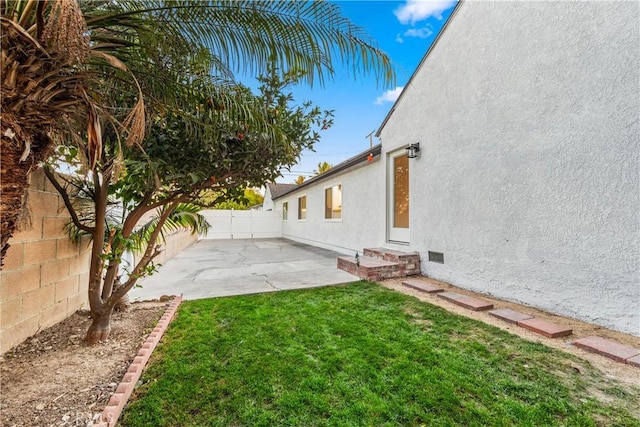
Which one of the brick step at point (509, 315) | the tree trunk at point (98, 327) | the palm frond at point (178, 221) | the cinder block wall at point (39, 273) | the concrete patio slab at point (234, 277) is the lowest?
the concrete patio slab at point (234, 277)

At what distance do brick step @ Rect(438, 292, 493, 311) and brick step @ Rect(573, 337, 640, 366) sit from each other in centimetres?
124

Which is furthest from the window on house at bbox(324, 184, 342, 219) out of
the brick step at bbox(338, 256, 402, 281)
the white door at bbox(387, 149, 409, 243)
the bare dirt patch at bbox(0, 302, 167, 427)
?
the bare dirt patch at bbox(0, 302, 167, 427)

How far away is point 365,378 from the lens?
8.64 feet

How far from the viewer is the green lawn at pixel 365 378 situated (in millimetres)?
2158

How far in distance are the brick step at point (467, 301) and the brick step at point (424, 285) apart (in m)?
0.18

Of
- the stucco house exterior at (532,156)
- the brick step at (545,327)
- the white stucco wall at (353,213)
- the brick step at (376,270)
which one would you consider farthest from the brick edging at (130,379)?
the white stucco wall at (353,213)

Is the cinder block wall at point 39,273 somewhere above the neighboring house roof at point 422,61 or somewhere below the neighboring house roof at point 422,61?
below

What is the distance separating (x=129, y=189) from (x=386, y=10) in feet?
13.8

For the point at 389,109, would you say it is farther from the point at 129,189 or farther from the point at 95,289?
the point at 95,289

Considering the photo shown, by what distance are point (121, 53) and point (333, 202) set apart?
10.2 meters

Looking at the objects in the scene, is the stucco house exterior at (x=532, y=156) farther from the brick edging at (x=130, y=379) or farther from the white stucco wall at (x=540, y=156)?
the brick edging at (x=130, y=379)

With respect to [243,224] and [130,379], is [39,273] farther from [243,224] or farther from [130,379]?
[243,224]

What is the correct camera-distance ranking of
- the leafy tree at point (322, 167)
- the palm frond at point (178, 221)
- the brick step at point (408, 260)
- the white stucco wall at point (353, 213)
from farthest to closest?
the leafy tree at point (322, 167) → the white stucco wall at point (353, 213) → the brick step at point (408, 260) → the palm frond at point (178, 221)

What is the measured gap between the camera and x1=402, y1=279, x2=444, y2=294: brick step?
5418 mm
